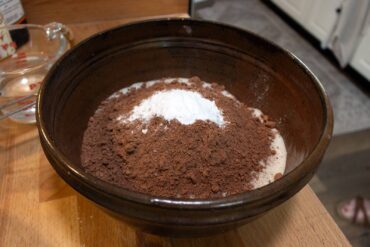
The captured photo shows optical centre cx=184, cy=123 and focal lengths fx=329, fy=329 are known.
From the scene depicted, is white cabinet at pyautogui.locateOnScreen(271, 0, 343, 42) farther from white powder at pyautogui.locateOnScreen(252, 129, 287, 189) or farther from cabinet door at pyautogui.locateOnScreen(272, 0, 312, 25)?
white powder at pyautogui.locateOnScreen(252, 129, 287, 189)

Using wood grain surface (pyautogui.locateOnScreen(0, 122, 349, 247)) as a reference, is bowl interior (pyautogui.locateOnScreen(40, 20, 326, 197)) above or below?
above

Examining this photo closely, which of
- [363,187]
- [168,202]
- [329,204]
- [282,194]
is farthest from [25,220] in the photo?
[363,187]

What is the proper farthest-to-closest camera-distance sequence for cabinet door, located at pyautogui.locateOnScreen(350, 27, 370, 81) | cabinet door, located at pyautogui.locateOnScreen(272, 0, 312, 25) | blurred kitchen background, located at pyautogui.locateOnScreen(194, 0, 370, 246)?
cabinet door, located at pyautogui.locateOnScreen(272, 0, 312, 25), cabinet door, located at pyautogui.locateOnScreen(350, 27, 370, 81), blurred kitchen background, located at pyautogui.locateOnScreen(194, 0, 370, 246)

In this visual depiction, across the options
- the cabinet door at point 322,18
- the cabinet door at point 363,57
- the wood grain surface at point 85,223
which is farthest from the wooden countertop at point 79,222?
the cabinet door at point 322,18

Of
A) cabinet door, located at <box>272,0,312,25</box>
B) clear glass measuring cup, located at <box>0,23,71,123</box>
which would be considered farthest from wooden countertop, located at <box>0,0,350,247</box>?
cabinet door, located at <box>272,0,312,25</box>

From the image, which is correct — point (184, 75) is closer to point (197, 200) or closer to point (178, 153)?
point (178, 153)

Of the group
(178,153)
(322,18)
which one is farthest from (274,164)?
(322,18)

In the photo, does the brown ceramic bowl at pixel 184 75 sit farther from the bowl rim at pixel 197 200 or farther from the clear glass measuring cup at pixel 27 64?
the clear glass measuring cup at pixel 27 64

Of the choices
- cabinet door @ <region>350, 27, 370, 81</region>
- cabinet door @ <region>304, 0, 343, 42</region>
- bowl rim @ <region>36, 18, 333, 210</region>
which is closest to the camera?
bowl rim @ <region>36, 18, 333, 210</region>
